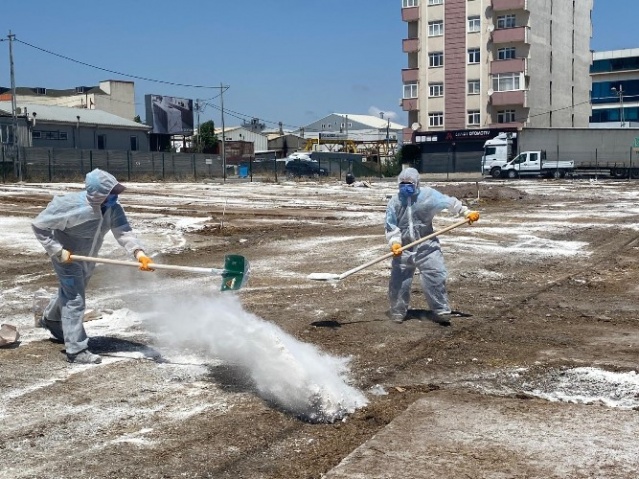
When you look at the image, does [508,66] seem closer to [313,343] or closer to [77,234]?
[313,343]

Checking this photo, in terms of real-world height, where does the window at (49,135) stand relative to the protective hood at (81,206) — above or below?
above

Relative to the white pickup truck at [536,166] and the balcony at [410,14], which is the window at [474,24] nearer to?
the balcony at [410,14]

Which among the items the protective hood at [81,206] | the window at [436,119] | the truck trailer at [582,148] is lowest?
the protective hood at [81,206]

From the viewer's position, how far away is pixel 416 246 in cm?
838

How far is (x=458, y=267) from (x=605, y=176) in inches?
1649

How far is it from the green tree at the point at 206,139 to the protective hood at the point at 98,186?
73096mm

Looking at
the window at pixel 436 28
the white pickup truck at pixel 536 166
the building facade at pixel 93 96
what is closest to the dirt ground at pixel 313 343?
the white pickup truck at pixel 536 166

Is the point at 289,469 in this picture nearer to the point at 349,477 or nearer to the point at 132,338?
the point at 349,477

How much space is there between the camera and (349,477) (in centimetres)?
440

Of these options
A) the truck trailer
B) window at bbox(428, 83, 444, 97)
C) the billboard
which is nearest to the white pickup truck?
the truck trailer

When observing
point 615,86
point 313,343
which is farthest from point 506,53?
point 313,343

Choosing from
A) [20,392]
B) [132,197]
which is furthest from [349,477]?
[132,197]

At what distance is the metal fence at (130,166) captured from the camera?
141 feet

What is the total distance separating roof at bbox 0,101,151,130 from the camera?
58.6 m
